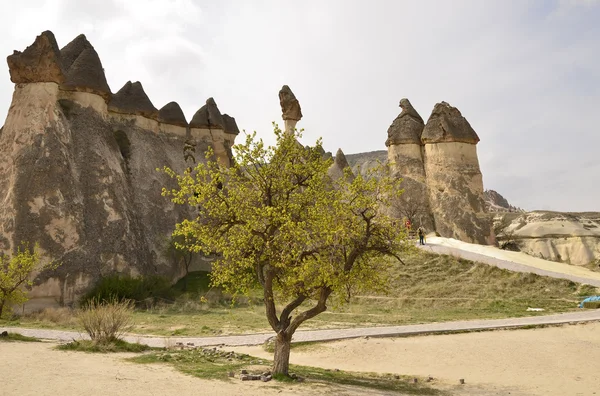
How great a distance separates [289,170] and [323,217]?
140 centimetres

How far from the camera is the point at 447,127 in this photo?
35.0 m

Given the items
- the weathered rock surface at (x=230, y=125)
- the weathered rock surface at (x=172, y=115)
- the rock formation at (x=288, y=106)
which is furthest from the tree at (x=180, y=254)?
the rock formation at (x=288, y=106)

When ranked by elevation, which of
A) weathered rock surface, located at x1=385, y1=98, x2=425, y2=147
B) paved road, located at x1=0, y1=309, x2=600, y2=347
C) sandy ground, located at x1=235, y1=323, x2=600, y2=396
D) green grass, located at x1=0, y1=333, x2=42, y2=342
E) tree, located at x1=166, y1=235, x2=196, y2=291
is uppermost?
weathered rock surface, located at x1=385, y1=98, x2=425, y2=147

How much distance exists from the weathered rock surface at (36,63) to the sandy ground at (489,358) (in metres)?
20.7

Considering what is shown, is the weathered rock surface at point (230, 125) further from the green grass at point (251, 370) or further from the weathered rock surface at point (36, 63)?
the green grass at point (251, 370)

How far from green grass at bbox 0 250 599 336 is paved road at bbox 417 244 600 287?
17.1 inches

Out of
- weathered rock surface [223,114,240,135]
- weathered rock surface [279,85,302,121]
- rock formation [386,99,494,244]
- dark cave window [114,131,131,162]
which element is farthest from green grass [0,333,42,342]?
weathered rock surface [223,114,240,135]

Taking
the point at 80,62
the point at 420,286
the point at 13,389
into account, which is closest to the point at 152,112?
the point at 80,62

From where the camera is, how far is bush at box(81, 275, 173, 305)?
75.6ft

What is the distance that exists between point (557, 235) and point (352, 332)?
26971 mm

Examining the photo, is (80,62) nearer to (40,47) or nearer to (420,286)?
(40,47)

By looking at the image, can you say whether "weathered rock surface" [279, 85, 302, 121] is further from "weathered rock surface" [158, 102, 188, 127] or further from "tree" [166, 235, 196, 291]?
"tree" [166, 235, 196, 291]

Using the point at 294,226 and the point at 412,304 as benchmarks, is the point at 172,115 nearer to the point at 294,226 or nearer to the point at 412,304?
the point at 412,304

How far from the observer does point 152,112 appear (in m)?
34.6
